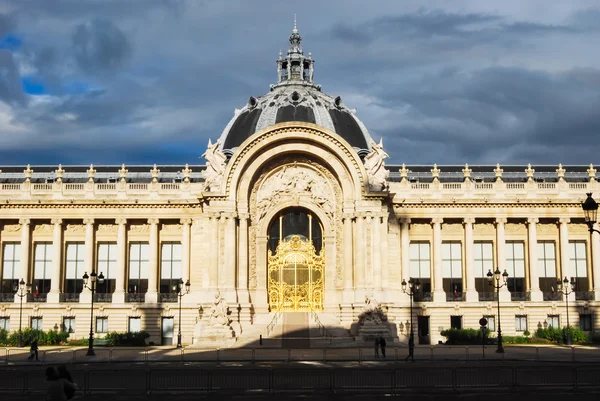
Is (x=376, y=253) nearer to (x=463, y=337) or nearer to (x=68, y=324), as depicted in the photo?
(x=463, y=337)

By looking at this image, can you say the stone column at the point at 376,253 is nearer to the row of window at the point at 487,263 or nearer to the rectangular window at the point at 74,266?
the row of window at the point at 487,263

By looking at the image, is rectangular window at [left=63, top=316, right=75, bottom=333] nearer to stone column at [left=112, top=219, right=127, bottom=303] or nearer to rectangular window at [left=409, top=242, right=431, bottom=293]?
stone column at [left=112, top=219, right=127, bottom=303]

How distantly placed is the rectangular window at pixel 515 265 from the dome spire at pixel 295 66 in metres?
20.7

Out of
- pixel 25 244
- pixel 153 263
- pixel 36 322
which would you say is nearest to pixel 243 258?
pixel 153 263

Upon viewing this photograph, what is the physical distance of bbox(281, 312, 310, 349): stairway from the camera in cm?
5191

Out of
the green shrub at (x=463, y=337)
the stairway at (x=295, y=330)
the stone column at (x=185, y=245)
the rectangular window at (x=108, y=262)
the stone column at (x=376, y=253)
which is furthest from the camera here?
the rectangular window at (x=108, y=262)

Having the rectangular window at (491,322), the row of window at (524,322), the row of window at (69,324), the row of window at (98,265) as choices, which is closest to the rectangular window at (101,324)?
the row of window at (69,324)

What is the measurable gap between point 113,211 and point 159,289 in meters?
6.73

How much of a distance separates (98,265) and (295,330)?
1809 cm

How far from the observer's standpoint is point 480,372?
32.3 meters

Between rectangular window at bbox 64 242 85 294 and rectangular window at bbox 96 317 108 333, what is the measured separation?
3765 millimetres

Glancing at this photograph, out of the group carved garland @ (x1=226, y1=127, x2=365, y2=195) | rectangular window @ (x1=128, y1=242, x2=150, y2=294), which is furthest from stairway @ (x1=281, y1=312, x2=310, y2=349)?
rectangular window @ (x1=128, y1=242, x2=150, y2=294)

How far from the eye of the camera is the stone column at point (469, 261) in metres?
63.1

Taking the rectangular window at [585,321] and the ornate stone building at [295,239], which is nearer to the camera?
the ornate stone building at [295,239]
